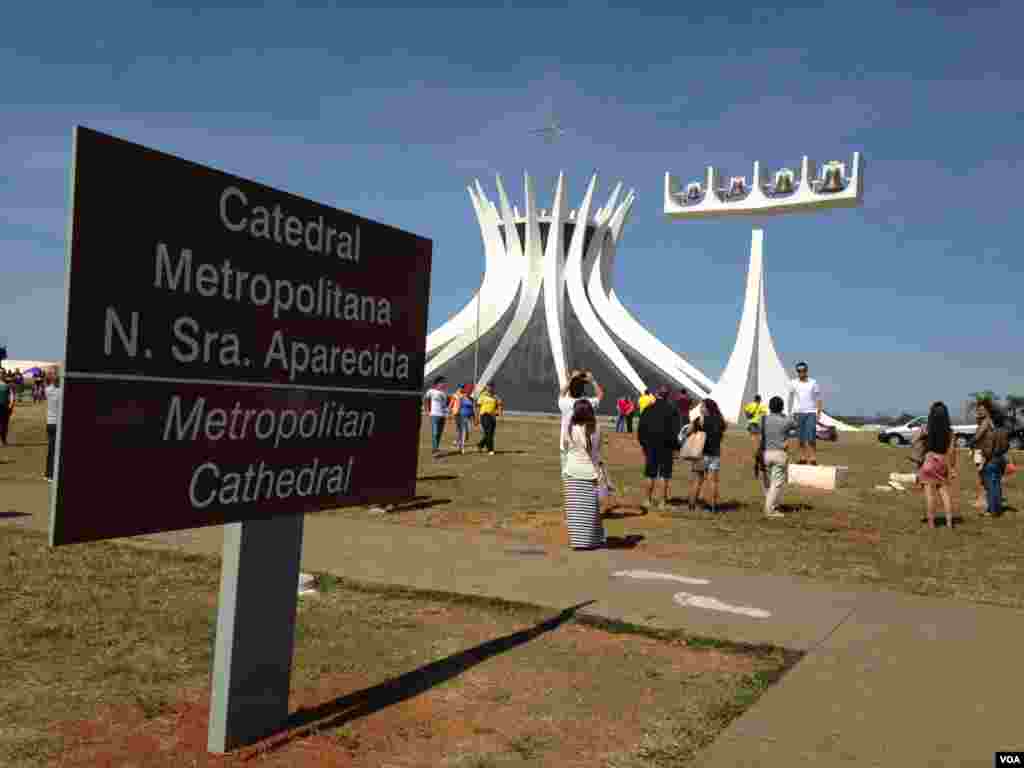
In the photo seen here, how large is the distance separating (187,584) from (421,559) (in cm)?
197

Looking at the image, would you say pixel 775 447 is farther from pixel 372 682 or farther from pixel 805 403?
pixel 372 682

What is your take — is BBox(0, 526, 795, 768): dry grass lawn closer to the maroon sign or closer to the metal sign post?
the metal sign post

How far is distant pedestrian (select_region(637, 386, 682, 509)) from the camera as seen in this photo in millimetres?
10305

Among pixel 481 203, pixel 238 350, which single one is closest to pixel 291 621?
pixel 238 350

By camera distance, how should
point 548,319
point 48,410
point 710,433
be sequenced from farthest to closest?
point 548,319, point 48,410, point 710,433

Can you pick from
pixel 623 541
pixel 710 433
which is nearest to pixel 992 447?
pixel 710 433

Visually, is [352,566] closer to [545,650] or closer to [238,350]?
[545,650]

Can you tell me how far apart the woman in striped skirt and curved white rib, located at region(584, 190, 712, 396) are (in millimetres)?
36620

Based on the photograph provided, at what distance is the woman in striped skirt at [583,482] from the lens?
26.3 feet

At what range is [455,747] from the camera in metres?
3.57

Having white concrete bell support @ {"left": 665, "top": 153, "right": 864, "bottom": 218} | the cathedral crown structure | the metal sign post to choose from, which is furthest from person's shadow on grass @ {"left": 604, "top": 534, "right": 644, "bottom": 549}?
the cathedral crown structure

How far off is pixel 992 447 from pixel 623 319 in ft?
131

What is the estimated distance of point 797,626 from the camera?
5.52 meters

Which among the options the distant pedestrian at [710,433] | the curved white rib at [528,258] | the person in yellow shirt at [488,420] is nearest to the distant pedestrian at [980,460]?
the distant pedestrian at [710,433]
